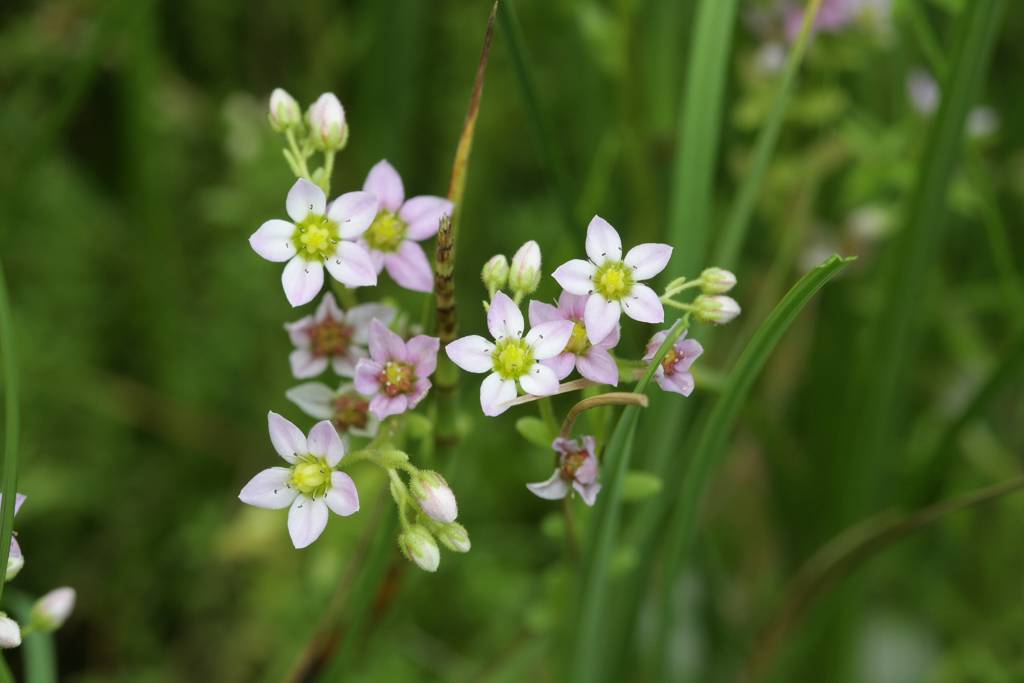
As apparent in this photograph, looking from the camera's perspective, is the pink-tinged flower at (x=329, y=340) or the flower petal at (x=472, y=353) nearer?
the flower petal at (x=472, y=353)

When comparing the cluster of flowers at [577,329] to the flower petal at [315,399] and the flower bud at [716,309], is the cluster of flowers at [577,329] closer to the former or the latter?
the flower bud at [716,309]

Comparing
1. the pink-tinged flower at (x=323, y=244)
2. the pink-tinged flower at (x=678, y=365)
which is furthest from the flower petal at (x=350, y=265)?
the pink-tinged flower at (x=678, y=365)

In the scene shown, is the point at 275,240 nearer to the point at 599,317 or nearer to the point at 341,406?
the point at 341,406

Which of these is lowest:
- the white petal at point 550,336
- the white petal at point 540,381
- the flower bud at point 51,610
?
the flower bud at point 51,610

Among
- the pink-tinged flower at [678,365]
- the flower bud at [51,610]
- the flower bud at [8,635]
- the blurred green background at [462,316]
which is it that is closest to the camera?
the flower bud at [8,635]

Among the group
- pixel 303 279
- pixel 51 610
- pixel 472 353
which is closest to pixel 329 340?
pixel 303 279

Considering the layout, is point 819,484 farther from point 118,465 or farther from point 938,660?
point 118,465

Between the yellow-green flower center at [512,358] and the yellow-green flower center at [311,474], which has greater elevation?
the yellow-green flower center at [512,358]

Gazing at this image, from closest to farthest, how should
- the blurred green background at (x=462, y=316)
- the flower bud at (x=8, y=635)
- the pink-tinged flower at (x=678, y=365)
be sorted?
the flower bud at (x=8, y=635)
the pink-tinged flower at (x=678, y=365)
the blurred green background at (x=462, y=316)
